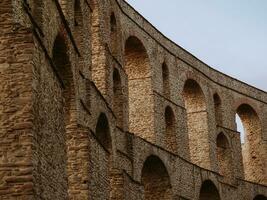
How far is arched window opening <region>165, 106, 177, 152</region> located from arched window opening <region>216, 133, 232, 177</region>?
13.6 ft

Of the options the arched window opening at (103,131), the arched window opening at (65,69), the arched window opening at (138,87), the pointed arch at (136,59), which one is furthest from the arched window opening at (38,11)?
the pointed arch at (136,59)

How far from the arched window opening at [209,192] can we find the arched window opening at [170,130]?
6.55 ft

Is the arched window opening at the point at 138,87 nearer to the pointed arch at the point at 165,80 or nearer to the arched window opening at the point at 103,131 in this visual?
the pointed arch at the point at 165,80

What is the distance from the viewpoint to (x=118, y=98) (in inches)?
731

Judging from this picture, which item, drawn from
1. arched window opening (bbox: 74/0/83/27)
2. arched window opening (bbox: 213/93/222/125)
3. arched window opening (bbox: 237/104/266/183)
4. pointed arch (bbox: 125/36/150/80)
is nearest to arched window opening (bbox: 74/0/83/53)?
arched window opening (bbox: 74/0/83/27)

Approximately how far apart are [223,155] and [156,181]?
23.6ft

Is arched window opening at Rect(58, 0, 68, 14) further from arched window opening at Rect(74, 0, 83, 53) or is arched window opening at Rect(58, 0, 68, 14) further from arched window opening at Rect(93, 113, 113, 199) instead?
arched window opening at Rect(93, 113, 113, 199)

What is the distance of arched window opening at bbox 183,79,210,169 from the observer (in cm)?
2448

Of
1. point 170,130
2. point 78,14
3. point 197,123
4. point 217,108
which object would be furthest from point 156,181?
point 217,108

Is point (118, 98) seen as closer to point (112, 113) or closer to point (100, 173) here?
point (112, 113)

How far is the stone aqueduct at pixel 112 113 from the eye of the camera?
8.17 m

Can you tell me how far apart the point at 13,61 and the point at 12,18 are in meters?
0.87

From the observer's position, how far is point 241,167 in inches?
1036

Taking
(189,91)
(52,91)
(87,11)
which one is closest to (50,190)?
(52,91)
